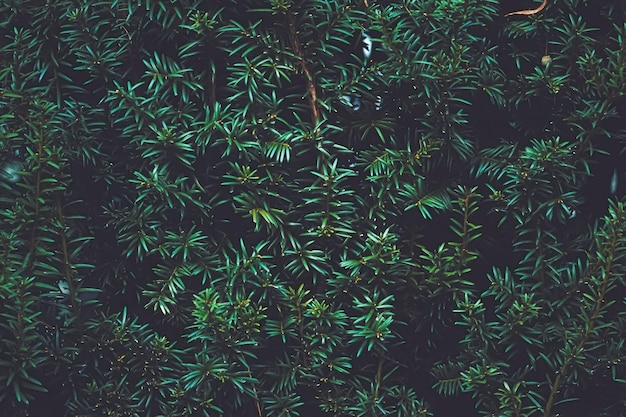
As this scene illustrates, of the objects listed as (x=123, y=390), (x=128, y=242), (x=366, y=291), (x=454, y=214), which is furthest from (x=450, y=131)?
(x=123, y=390)

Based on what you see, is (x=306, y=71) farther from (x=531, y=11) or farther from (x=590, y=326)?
(x=590, y=326)

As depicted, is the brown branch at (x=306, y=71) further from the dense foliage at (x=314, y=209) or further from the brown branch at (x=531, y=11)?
the brown branch at (x=531, y=11)

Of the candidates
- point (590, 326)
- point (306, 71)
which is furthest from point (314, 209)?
point (590, 326)

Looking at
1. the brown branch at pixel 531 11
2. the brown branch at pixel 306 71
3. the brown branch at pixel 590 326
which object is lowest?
the brown branch at pixel 590 326

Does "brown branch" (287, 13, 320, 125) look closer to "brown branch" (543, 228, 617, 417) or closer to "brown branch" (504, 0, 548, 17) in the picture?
"brown branch" (504, 0, 548, 17)

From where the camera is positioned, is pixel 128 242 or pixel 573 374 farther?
pixel 128 242

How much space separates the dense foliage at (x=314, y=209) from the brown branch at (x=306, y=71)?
10 mm

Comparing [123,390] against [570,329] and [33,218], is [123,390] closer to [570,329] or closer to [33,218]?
[33,218]

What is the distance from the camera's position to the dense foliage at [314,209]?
9.40 ft

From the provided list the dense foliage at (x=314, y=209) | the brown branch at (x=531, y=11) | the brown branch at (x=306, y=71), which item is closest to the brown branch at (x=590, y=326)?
the dense foliage at (x=314, y=209)

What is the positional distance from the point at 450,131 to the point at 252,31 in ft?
2.41

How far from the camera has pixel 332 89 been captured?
2.96 m

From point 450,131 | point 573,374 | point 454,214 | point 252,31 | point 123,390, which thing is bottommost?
point 123,390

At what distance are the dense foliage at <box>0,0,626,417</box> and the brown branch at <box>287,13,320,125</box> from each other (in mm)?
10
